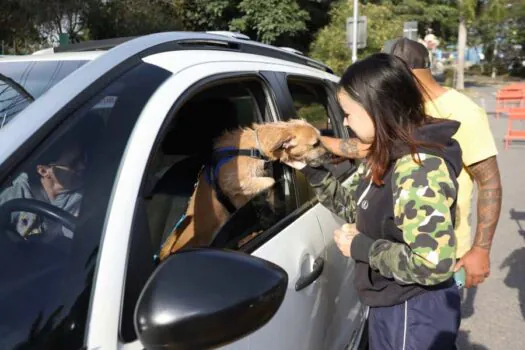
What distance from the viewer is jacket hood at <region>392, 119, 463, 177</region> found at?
1815mm

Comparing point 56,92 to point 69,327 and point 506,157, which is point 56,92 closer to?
point 69,327

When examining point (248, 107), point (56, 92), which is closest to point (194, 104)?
point (248, 107)

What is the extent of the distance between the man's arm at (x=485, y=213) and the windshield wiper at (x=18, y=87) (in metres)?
2.00

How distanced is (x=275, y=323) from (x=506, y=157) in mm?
10845

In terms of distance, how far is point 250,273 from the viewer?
4.09 ft

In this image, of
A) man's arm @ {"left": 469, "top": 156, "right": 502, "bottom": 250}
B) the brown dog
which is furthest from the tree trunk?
the brown dog

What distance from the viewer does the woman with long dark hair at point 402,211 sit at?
1720 millimetres

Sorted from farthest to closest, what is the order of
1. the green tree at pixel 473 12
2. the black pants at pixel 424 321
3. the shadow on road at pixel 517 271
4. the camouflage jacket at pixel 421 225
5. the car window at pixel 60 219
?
the green tree at pixel 473 12 → the shadow on road at pixel 517 271 → the black pants at pixel 424 321 → the camouflage jacket at pixel 421 225 → the car window at pixel 60 219

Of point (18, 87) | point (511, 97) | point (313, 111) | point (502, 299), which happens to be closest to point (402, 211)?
point (18, 87)

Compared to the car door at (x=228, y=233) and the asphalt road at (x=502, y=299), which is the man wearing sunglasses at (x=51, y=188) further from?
the asphalt road at (x=502, y=299)

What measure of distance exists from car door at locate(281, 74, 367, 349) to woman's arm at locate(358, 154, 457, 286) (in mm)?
714

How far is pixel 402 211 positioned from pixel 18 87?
4.31ft

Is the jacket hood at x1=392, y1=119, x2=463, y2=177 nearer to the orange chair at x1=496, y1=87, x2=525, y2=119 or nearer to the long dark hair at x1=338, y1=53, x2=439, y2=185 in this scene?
the long dark hair at x1=338, y1=53, x2=439, y2=185

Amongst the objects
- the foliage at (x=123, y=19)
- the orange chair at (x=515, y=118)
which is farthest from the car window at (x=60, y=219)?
the foliage at (x=123, y=19)
